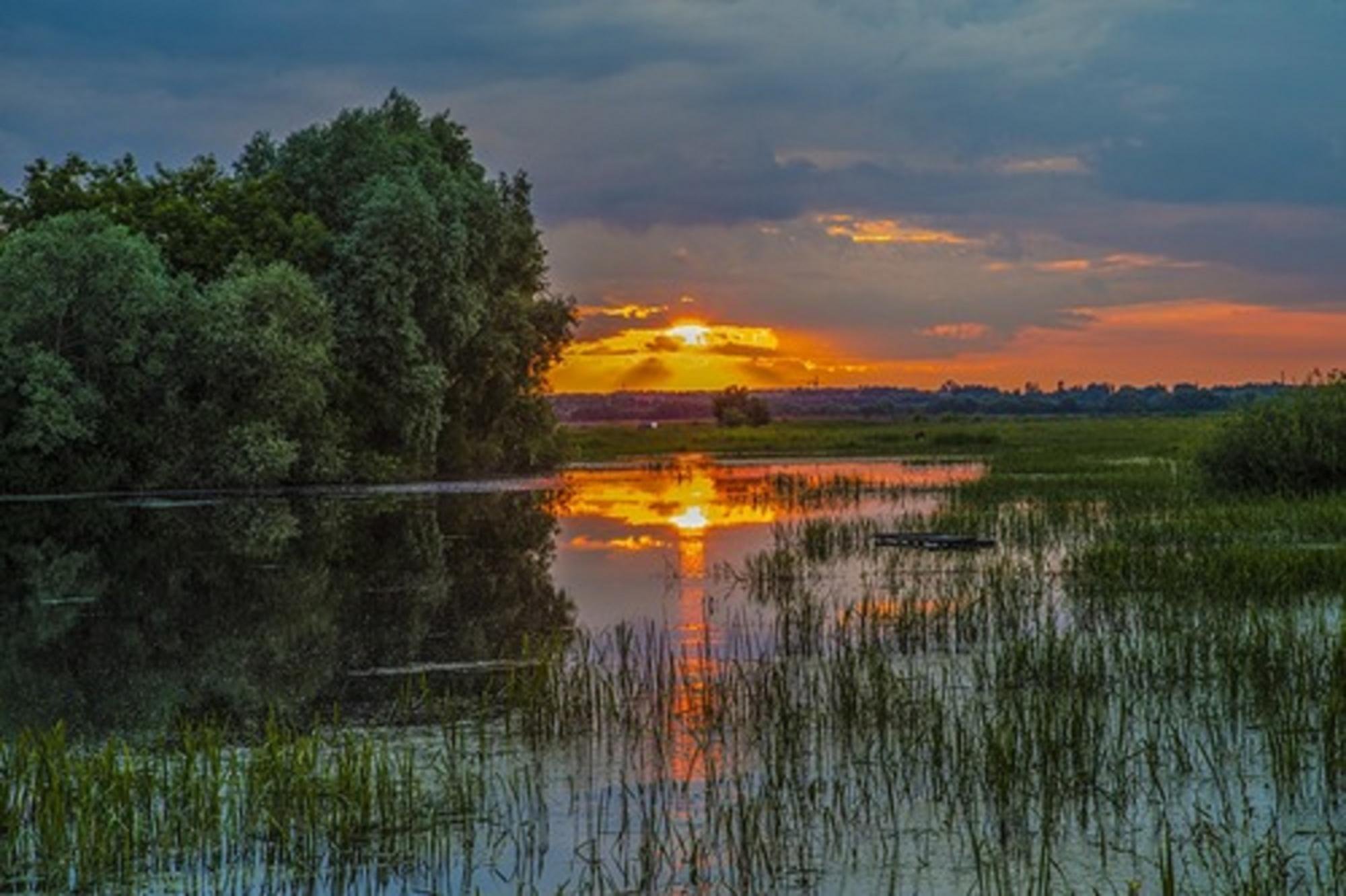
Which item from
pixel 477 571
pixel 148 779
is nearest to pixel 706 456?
pixel 477 571

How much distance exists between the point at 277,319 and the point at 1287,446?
3580 cm

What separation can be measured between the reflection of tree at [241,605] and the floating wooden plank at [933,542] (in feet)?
22.6

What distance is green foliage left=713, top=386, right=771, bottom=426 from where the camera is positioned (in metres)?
135

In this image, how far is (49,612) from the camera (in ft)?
75.4

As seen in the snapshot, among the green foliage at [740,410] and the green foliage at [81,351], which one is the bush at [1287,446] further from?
the green foliage at [740,410]

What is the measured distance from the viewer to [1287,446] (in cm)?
3300

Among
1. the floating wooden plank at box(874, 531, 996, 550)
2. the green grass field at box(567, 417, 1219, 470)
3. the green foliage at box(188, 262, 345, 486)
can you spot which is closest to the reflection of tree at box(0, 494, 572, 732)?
the floating wooden plank at box(874, 531, 996, 550)

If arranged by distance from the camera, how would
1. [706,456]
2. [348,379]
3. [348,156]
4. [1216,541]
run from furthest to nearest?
[706,456] < [348,156] < [348,379] < [1216,541]

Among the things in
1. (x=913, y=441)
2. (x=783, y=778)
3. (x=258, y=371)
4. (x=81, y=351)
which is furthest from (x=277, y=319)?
(x=913, y=441)

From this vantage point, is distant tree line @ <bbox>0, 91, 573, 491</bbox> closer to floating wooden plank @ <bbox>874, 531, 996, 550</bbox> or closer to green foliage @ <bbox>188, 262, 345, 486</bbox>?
green foliage @ <bbox>188, 262, 345, 486</bbox>

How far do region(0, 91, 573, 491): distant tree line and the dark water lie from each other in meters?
4.84

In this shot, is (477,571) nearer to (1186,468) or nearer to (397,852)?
(397,852)

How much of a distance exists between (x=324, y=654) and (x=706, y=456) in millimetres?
66653

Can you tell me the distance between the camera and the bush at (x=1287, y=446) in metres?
32.5
